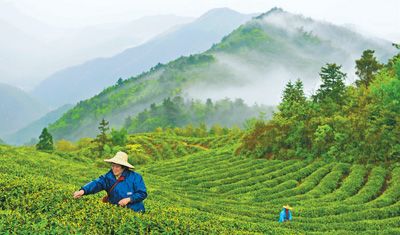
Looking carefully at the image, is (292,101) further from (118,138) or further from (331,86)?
(118,138)

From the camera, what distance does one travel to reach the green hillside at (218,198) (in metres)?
9.52

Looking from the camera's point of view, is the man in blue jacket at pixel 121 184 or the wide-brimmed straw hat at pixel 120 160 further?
the man in blue jacket at pixel 121 184

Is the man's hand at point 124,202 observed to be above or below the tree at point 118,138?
above

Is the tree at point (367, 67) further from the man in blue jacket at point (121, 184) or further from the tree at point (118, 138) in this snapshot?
the man in blue jacket at point (121, 184)

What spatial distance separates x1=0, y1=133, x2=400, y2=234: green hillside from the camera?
9.52 metres

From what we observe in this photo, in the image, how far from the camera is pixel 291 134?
51844 mm

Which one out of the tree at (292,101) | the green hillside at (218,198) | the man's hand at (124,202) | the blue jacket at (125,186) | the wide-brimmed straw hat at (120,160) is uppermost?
the tree at (292,101)

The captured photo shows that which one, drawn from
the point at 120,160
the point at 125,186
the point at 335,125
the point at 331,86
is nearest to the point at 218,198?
the point at 335,125

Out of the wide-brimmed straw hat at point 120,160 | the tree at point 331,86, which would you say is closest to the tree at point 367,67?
the tree at point 331,86

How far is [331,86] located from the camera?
5597 cm

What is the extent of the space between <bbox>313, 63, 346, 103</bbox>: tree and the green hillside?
43.3ft

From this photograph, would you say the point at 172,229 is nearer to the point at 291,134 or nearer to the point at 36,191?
the point at 36,191

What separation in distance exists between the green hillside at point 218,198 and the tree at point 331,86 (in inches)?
520

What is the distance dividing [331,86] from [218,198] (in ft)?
98.8
